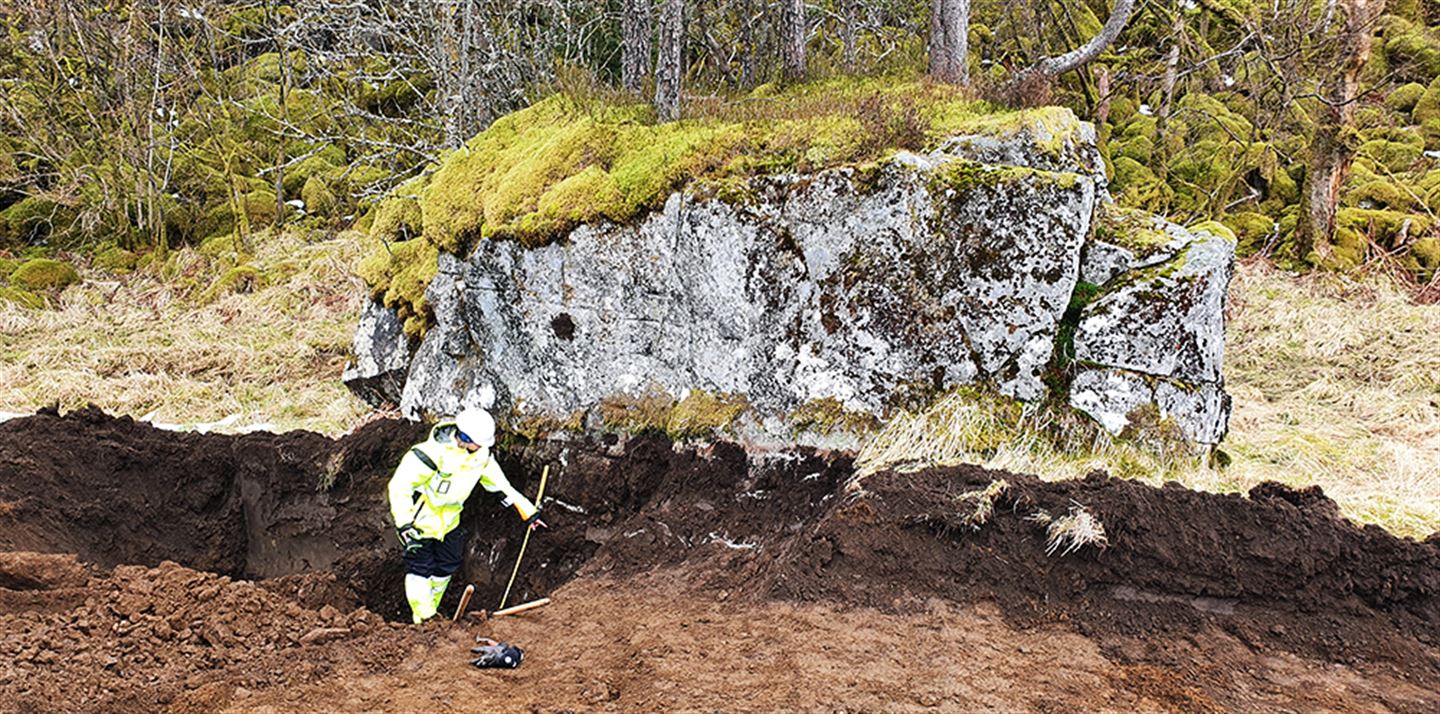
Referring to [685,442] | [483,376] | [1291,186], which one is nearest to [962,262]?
[685,442]

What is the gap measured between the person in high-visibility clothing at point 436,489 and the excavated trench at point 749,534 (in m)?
0.58

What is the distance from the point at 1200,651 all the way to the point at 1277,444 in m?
3.13

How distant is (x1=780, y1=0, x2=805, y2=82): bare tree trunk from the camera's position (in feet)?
28.2

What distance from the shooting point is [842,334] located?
616 cm

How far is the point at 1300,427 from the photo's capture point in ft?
23.4

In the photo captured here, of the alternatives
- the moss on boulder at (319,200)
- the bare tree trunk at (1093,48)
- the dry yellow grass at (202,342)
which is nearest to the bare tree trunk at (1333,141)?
the bare tree trunk at (1093,48)

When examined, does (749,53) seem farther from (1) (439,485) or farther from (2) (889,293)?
(1) (439,485)

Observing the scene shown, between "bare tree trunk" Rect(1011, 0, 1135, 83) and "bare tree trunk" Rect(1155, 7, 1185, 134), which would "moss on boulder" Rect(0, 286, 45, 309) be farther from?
"bare tree trunk" Rect(1155, 7, 1185, 134)

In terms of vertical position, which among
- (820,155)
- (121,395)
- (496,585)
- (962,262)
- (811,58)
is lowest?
(496,585)

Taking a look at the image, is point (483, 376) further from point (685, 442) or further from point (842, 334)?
point (842, 334)

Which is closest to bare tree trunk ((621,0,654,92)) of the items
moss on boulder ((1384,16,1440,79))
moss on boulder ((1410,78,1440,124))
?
moss on boulder ((1410,78,1440,124))

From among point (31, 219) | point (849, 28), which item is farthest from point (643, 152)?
point (31, 219)

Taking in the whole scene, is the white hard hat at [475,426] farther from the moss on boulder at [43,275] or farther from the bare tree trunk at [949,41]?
the moss on boulder at [43,275]

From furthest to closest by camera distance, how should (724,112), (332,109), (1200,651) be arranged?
(332,109) → (724,112) → (1200,651)
